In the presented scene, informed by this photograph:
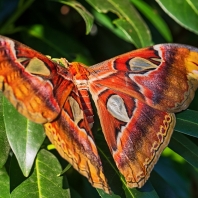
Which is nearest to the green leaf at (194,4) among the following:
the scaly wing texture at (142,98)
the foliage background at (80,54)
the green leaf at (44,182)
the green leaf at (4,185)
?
the foliage background at (80,54)

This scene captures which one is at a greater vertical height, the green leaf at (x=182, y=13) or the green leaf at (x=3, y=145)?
the green leaf at (x=182, y=13)

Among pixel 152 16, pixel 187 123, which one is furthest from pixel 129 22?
pixel 187 123

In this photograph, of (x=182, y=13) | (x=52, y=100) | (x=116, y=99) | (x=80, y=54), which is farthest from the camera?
(x=80, y=54)

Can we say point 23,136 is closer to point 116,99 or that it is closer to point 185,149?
point 116,99

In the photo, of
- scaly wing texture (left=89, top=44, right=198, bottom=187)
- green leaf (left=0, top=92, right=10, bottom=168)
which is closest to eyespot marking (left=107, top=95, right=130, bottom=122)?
scaly wing texture (left=89, top=44, right=198, bottom=187)

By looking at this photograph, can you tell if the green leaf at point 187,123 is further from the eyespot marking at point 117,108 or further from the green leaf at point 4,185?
the green leaf at point 4,185

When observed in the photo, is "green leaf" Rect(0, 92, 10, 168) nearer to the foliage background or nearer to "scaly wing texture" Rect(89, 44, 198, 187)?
the foliage background

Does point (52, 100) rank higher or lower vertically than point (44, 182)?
Answer: higher
